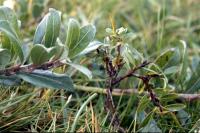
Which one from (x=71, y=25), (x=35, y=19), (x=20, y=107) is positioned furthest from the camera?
(x=35, y=19)

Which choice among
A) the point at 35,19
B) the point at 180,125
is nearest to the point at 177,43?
the point at 35,19

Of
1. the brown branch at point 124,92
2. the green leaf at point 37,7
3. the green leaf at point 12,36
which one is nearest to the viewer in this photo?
the green leaf at point 12,36

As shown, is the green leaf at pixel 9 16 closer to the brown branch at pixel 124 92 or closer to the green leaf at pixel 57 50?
the green leaf at pixel 57 50

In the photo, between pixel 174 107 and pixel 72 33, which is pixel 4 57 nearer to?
pixel 72 33

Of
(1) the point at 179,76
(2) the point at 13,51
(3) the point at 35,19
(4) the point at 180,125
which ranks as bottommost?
(4) the point at 180,125

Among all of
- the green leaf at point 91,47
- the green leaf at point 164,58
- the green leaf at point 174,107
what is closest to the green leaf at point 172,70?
the green leaf at point 164,58

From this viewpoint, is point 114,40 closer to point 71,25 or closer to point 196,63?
point 71,25

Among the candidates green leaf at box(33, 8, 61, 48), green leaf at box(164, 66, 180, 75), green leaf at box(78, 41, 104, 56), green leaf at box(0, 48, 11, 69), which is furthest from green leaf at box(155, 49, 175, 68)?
green leaf at box(0, 48, 11, 69)
